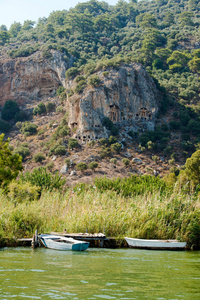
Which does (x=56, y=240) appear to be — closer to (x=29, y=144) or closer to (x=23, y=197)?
(x=23, y=197)

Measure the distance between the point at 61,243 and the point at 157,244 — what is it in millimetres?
4614

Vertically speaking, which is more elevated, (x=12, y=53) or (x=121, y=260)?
(x=12, y=53)

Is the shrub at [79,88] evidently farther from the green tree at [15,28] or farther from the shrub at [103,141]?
the green tree at [15,28]

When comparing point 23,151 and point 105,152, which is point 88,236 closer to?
point 105,152

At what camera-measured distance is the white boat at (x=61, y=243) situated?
1529 centimetres

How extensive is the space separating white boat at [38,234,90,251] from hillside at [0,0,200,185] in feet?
106

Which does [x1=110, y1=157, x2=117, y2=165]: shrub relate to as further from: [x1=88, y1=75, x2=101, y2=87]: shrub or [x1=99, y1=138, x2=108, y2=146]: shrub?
[x1=88, y1=75, x2=101, y2=87]: shrub

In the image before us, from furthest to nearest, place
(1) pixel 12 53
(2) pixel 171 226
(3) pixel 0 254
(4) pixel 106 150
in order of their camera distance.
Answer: (1) pixel 12 53 < (4) pixel 106 150 < (2) pixel 171 226 < (3) pixel 0 254

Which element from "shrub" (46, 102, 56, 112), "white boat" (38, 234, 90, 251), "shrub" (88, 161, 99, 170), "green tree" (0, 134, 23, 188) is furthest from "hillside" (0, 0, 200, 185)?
"white boat" (38, 234, 90, 251)

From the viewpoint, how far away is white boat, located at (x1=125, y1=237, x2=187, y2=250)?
632 inches


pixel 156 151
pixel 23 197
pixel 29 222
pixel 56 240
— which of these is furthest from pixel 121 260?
pixel 156 151

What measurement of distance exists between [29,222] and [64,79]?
191 ft

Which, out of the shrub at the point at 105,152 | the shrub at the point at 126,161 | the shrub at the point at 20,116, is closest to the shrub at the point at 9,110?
the shrub at the point at 20,116

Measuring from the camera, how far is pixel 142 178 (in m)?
36.4
